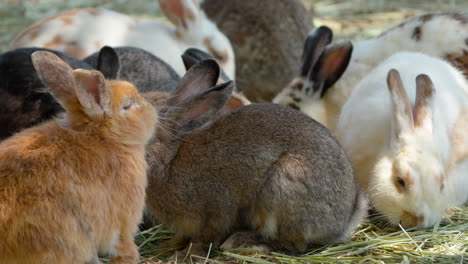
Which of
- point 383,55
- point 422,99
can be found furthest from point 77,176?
point 383,55

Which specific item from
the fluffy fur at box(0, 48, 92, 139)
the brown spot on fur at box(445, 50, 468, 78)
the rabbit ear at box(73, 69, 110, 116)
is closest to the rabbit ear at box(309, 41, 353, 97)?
the brown spot on fur at box(445, 50, 468, 78)

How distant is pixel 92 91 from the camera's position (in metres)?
2.88

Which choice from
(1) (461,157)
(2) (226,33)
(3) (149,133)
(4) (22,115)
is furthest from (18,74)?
(2) (226,33)

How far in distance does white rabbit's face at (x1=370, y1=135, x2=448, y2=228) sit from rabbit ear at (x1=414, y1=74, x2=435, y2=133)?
10 centimetres

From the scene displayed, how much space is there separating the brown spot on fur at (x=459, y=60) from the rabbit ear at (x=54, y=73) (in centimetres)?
319

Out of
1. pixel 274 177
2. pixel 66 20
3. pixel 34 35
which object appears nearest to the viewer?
pixel 274 177

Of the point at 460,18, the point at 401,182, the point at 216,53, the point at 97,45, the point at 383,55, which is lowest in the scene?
the point at 401,182

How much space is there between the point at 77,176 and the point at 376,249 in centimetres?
158

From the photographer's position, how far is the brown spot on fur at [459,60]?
17.0 feet

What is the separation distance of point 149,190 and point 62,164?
2.67ft

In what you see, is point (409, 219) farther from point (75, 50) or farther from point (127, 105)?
point (75, 50)

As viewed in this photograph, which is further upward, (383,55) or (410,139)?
(383,55)

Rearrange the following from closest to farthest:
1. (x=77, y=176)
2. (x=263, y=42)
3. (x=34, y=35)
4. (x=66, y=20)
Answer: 1. (x=77, y=176)
2. (x=34, y=35)
3. (x=66, y=20)
4. (x=263, y=42)

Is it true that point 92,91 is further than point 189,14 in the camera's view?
No
